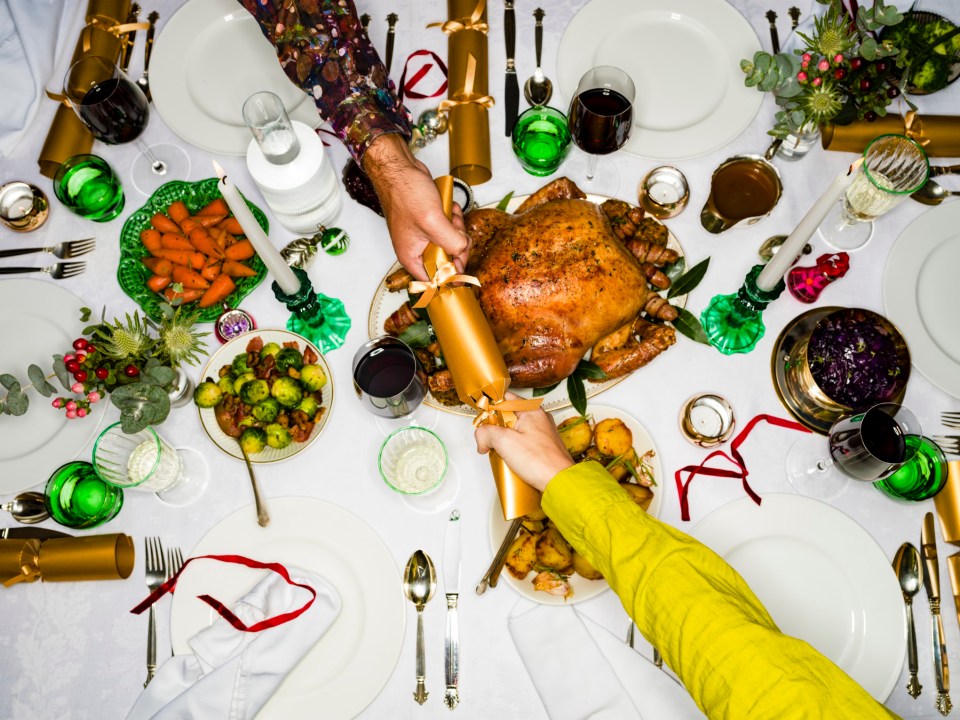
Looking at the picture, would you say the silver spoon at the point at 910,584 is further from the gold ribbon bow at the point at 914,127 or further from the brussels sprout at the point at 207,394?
the brussels sprout at the point at 207,394

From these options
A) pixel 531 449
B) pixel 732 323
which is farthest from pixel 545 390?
pixel 732 323

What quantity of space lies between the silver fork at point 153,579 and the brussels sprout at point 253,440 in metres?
0.30

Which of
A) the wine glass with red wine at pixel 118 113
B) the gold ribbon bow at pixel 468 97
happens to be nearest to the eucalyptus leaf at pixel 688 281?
the gold ribbon bow at pixel 468 97

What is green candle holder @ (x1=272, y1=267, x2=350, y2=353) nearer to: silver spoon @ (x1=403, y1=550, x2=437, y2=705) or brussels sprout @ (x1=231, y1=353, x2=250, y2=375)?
brussels sprout @ (x1=231, y1=353, x2=250, y2=375)

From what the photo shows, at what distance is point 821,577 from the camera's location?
3.97ft

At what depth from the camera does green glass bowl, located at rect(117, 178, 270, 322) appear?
145cm

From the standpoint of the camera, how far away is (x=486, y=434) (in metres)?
1.23

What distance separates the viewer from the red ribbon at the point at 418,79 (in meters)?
1.62

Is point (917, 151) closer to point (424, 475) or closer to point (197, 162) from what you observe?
point (424, 475)

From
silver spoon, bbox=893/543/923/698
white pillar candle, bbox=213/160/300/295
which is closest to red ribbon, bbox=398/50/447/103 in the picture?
white pillar candle, bbox=213/160/300/295

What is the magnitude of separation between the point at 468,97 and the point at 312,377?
2.59 ft

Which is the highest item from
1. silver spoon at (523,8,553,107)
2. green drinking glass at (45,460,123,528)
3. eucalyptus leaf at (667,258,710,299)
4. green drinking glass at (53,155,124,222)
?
silver spoon at (523,8,553,107)

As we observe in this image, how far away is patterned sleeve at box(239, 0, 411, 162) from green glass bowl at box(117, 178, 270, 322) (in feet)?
1.03

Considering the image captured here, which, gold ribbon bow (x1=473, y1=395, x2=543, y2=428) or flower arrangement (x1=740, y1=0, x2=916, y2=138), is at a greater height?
flower arrangement (x1=740, y1=0, x2=916, y2=138)
